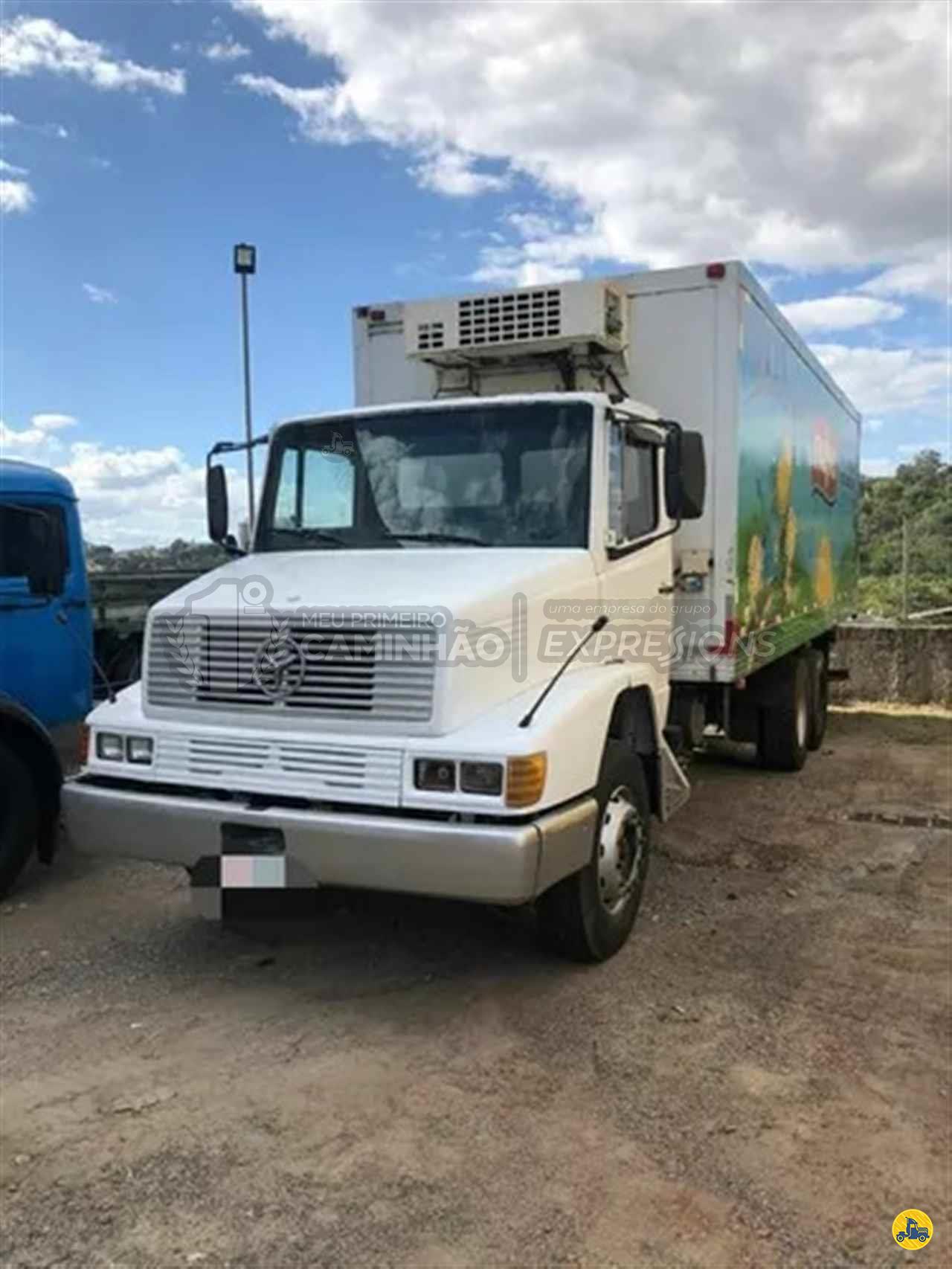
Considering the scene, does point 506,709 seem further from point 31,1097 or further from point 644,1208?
point 31,1097

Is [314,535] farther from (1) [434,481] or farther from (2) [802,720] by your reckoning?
(2) [802,720]

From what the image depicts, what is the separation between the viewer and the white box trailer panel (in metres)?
6.09

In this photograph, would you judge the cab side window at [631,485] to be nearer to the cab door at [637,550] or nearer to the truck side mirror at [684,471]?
the cab door at [637,550]

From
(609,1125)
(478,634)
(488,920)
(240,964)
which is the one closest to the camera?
(609,1125)

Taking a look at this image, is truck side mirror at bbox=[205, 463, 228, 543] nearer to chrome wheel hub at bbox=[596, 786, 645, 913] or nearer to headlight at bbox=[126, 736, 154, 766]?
headlight at bbox=[126, 736, 154, 766]

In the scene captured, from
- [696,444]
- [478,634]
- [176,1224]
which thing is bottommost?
[176,1224]

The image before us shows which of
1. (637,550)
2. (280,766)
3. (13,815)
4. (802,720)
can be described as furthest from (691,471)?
(802,720)

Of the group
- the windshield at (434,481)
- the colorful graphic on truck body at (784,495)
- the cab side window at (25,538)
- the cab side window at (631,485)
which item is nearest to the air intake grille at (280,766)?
the windshield at (434,481)

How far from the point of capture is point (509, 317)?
5980 mm

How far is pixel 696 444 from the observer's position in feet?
16.3

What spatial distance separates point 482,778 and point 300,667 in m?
0.87

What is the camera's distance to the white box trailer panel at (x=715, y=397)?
609cm

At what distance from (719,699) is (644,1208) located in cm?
498

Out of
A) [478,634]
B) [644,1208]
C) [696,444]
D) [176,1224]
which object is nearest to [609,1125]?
[644,1208]
